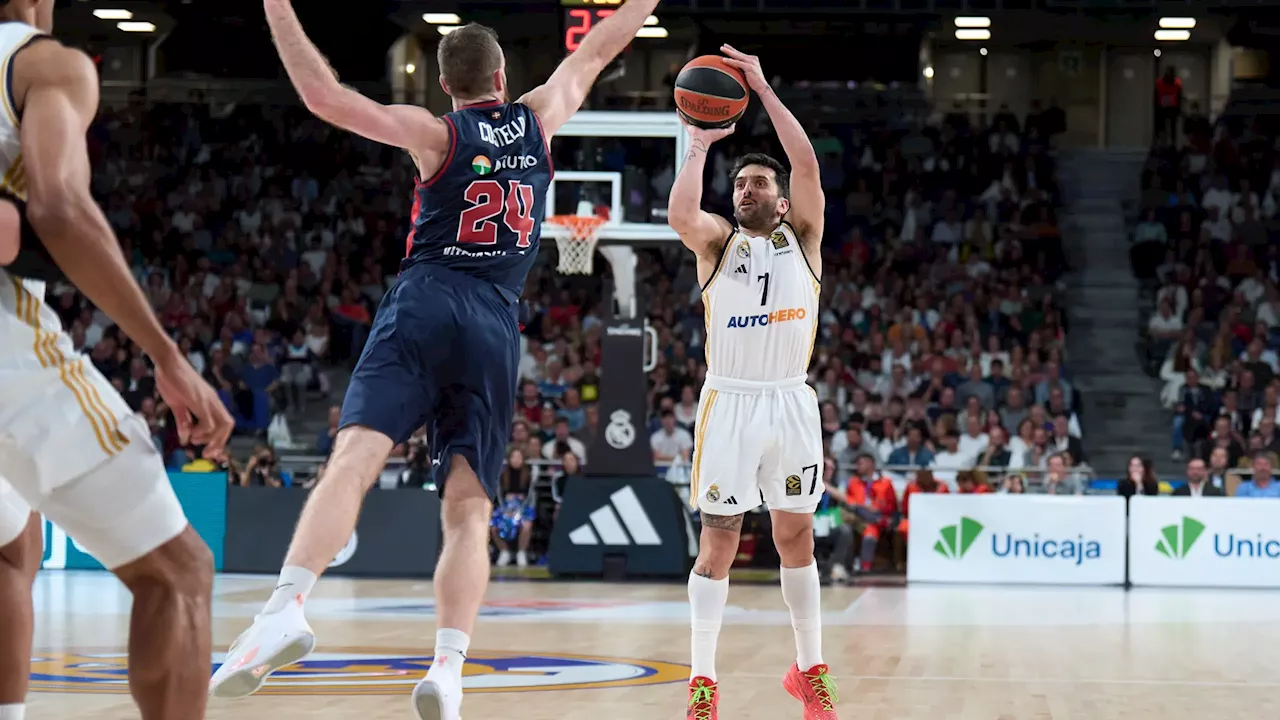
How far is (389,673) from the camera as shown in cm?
804

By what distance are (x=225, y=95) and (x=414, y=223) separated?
23657 millimetres

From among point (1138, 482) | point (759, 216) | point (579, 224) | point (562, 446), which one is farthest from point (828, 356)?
point (759, 216)

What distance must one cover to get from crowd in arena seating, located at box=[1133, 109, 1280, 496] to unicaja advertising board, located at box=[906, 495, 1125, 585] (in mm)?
1879

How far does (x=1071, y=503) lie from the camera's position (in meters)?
16.4

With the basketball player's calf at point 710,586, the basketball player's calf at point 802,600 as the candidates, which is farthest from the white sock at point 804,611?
the basketball player's calf at point 710,586

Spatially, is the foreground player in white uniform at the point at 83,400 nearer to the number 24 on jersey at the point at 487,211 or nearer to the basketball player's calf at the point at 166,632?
the basketball player's calf at the point at 166,632

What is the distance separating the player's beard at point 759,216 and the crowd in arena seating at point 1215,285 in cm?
1177

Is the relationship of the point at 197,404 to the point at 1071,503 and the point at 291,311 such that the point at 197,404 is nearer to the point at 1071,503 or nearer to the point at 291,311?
the point at 1071,503

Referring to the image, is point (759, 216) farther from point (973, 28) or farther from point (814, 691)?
point (973, 28)

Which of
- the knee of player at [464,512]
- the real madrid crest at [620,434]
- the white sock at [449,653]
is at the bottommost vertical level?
the real madrid crest at [620,434]

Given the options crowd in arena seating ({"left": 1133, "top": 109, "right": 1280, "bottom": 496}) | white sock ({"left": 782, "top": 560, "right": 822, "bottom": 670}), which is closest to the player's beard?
white sock ({"left": 782, "top": 560, "right": 822, "bottom": 670})

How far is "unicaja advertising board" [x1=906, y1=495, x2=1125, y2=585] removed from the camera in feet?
53.7

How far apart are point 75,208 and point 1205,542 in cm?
1488

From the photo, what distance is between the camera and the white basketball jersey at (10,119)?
3480 millimetres
